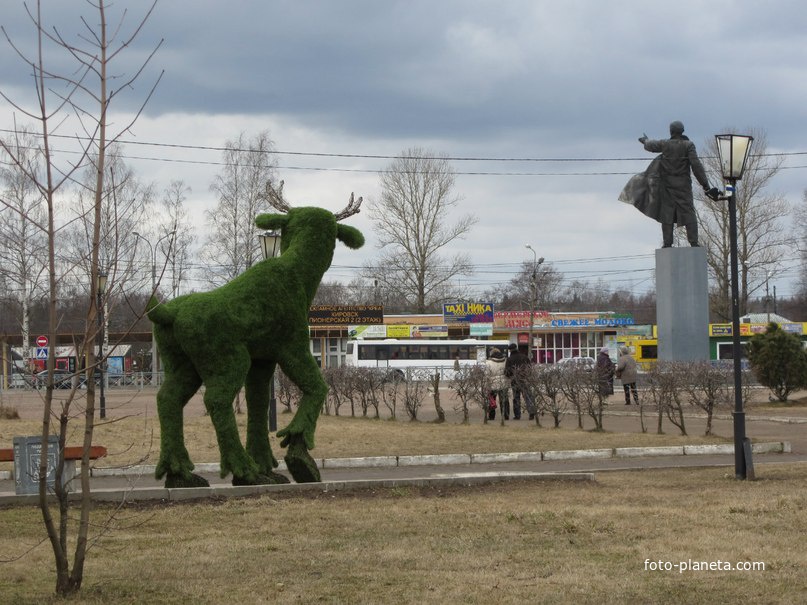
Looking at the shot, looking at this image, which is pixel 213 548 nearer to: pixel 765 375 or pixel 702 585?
pixel 702 585

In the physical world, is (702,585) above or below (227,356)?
below

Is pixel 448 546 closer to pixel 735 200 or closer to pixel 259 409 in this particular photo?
pixel 259 409

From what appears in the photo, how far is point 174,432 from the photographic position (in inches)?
412

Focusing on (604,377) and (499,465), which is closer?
(499,465)

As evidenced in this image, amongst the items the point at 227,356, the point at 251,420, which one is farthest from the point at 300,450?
the point at 227,356

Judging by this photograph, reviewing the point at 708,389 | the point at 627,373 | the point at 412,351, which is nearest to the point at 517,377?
the point at 708,389

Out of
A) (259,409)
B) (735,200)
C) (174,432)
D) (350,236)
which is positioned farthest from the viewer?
(735,200)

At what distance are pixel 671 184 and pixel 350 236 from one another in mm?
19648

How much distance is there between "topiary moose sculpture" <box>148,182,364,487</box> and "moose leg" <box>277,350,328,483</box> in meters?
0.01

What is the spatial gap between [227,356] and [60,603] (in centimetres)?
481

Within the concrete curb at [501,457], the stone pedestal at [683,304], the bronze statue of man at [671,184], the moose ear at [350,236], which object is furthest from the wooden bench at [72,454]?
the bronze statue of man at [671,184]

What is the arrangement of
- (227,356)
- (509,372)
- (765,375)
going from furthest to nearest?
(765,375) < (509,372) < (227,356)

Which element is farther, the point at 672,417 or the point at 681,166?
the point at 681,166

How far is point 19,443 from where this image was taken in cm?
1059
